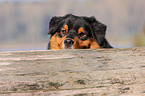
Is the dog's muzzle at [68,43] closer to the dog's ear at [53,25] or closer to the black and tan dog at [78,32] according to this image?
the black and tan dog at [78,32]

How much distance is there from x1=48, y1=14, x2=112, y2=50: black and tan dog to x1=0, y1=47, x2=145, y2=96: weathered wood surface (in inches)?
110

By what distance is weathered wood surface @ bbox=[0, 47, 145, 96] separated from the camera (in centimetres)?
217

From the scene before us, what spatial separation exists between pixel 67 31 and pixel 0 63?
359 cm

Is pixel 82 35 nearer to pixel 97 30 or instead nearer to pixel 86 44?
pixel 86 44

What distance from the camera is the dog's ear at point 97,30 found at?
547cm

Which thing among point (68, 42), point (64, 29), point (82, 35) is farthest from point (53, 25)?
point (68, 42)

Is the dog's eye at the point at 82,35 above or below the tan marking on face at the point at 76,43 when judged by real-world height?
above

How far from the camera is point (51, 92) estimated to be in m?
2.19

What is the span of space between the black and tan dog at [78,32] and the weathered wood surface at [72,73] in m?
2.80

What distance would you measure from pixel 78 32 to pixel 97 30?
1.87 ft

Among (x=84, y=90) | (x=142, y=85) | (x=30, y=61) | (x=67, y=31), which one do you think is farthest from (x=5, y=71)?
(x=67, y=31)

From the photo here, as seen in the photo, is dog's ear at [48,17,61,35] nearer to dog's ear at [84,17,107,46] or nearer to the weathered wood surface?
dog's ear at [84,17,107,46]

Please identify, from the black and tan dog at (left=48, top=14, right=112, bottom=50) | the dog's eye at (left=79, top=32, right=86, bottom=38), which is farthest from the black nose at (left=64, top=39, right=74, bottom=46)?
the dog's eye at (left=79, top=32, right=86, bottom=38)

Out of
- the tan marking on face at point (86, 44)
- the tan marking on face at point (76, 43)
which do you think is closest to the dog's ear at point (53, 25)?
the tan marking on face at point (76, 43)
